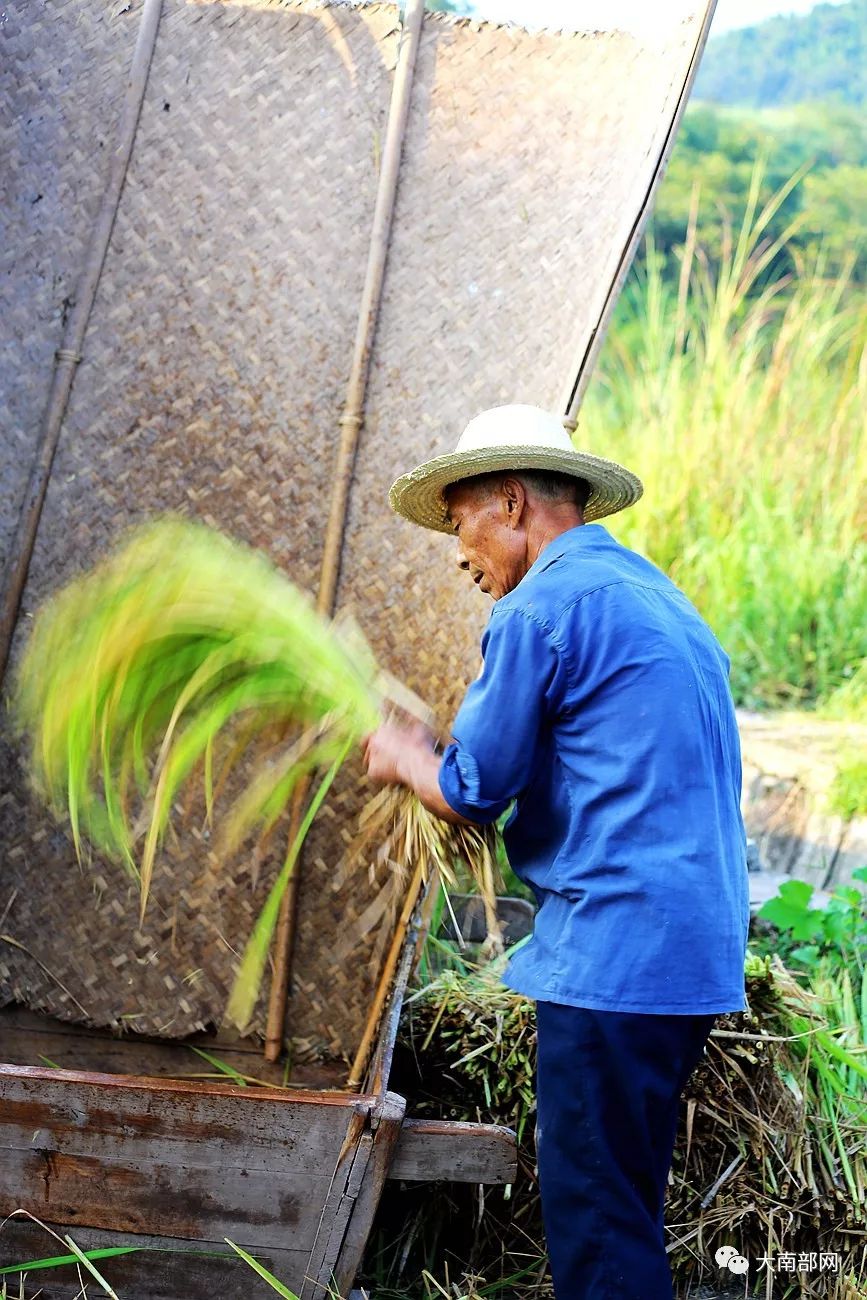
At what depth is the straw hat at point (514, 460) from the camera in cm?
216

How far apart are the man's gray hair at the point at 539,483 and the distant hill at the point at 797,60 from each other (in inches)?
658

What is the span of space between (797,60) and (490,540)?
19.3m

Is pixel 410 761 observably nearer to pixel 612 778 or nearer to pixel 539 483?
pixel 612 778

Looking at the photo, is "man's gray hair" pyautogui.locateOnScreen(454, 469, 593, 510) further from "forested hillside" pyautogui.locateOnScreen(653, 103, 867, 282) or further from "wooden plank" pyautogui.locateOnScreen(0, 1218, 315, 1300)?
"forested hillside" pyautogui.locateOnScreen(653, 103, 867, 282)

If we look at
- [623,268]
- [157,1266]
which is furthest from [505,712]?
[623,268]

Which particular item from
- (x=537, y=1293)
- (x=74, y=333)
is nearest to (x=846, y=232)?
(x=74, y=333)

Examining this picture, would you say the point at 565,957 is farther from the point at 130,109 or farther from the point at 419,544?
the point at 130,109

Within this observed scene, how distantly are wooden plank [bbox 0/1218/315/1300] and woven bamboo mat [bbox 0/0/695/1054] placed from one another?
83 centimetres

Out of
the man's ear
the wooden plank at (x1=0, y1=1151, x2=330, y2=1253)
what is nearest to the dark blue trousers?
the wooden plank at (x1=0, y1=1151, x2=330, y2=1253)

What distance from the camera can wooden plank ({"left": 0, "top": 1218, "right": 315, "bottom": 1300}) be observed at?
2211mm

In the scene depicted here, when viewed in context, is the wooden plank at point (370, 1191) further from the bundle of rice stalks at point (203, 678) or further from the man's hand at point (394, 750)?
the man's hand at point (394, 750)

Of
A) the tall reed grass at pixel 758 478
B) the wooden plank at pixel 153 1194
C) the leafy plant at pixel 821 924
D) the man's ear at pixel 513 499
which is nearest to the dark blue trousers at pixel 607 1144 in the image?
the wooden plank at pixel 153 1194

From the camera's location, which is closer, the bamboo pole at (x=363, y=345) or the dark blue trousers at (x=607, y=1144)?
the dark blue trousers at (x=607, y=1144)

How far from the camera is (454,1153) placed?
2.34 metres
